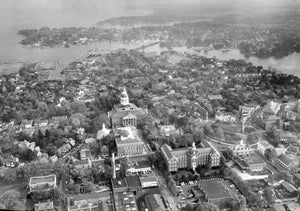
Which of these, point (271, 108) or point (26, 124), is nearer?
point (26, 124)

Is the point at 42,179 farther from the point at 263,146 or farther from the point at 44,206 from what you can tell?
the point at 263,146

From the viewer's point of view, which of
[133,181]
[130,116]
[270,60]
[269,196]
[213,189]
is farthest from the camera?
[270,60]

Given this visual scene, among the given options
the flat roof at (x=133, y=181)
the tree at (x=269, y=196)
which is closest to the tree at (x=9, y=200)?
the flat roof at (x=133, y=181)

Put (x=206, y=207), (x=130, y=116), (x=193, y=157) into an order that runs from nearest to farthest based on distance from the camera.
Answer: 1. (x=206, y=207)
2. (x=193, y=157)
3. (x=130, y=116)

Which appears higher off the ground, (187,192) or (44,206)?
(44,206)

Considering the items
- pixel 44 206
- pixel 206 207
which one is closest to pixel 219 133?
pixel 206 207
